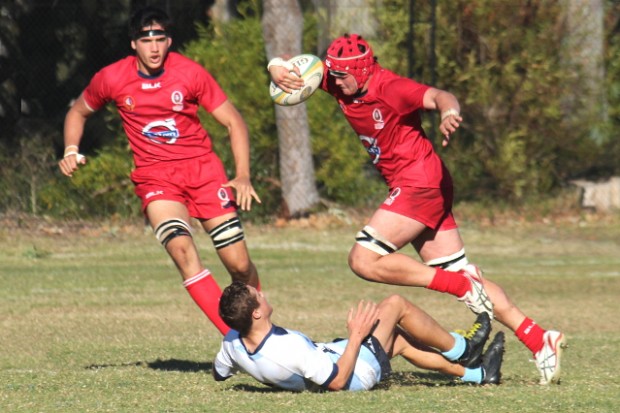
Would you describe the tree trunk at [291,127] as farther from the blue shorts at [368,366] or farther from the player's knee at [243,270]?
the blue shorts at [368,366]

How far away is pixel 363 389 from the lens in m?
7.39

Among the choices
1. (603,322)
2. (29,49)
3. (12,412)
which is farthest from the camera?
(29,49)

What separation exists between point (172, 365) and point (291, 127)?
968 centimetres

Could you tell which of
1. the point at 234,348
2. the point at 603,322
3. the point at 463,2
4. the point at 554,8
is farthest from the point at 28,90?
the point at 234,348

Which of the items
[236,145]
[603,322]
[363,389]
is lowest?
[603,322]

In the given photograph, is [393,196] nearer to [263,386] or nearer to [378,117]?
[378,117]

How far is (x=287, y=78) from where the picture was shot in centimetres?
839

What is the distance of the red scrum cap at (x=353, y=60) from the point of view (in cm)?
817

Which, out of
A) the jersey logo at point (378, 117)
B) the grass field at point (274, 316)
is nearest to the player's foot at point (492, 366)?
the grass field at point (274, 316)

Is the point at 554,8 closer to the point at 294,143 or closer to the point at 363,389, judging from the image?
the point at 294,143

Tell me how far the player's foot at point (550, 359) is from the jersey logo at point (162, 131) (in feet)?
9.24

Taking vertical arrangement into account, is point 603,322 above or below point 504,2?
below

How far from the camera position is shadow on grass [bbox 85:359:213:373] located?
28.6 ft

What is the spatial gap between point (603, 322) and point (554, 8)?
886 cm
